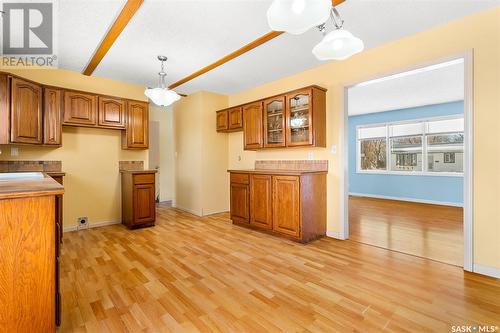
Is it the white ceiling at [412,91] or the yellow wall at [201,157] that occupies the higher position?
the white ceiling at [412,91]

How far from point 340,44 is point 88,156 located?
410 cm

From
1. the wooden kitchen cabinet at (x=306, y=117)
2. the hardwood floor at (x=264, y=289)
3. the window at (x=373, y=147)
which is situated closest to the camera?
the hardwood floor at (x=264, y=289)

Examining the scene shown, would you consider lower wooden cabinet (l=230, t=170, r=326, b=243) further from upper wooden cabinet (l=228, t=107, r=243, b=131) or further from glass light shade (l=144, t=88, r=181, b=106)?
glass light shade (l=144, t=88, r=181, b=106)

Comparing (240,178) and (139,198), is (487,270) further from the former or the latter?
(139,198)

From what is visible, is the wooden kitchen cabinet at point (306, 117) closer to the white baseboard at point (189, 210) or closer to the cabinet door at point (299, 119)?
the cabinet door at point (299, 119)

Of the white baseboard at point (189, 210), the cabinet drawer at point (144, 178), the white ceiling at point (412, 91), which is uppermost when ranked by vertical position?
the white ceiling at point (412, 91)

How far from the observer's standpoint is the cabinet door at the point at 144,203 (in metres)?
3.92

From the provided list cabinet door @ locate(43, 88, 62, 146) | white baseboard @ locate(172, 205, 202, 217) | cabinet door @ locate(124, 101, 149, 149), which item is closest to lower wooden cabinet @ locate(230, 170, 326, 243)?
white baseboard @ locate(172, 205, 202, 217)

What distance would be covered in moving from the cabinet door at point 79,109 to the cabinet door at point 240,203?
2503 mm

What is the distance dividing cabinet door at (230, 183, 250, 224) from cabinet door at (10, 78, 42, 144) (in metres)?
2.87

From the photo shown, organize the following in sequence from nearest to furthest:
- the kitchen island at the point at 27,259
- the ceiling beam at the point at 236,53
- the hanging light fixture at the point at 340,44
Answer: the kitchen island at the point at 27,259 → the hanging light fixture at the point at 340,44 → the ceiling beam at the point at 236,53

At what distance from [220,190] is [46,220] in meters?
3.77

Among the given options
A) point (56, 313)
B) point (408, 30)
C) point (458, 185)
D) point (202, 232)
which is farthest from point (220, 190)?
point (458, 185)

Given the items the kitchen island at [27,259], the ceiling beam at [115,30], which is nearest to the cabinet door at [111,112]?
the ceiling beam at [115,30]
